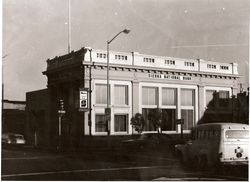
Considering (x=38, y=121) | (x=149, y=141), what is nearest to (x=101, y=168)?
(x=149, y=141)

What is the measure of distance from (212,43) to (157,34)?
1.44 metres

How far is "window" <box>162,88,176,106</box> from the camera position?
51.4ft

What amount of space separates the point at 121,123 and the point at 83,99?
1.73 metres

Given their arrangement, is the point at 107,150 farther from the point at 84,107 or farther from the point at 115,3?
the point at 115,3

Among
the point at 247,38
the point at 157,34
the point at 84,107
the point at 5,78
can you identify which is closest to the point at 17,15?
the point at 5,78

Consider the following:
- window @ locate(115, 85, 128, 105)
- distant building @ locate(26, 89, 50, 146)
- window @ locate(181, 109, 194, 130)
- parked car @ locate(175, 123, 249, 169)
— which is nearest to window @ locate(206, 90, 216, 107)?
window @ locate(181, 109, 194, 130)

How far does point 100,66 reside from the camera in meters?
17.4

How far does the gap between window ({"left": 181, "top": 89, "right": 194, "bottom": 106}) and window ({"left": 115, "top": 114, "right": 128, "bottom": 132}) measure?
6.51 ft

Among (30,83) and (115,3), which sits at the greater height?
(115,3)

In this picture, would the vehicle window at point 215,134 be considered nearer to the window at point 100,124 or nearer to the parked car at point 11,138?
the window at point 100,124

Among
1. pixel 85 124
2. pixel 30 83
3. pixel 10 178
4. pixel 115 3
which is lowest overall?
pixel 10 178

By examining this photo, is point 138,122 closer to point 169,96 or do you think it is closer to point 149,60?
point 169,96

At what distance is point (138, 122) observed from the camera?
16328mm

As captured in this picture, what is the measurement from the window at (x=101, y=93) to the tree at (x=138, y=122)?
3.52 feet
